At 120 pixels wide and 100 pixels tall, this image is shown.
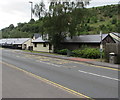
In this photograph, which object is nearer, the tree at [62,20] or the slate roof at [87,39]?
the slate roof at [87,39]

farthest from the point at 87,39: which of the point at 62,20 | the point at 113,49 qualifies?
the point at 113,49

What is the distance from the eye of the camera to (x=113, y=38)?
99.2 ft

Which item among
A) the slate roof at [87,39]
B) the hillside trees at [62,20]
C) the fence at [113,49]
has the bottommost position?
the fence at [113,49]

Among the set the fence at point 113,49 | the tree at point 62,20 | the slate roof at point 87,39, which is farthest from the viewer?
the tree at point 62,20

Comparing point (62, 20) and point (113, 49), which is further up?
point (62, 20)

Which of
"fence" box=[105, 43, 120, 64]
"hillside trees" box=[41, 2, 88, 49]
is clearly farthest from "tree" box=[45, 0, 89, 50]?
"fence" box=[105, 43, 120, 64]

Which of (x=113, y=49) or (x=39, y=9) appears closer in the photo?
(x=113, y=49)

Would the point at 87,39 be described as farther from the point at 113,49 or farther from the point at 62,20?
the point at 113,49

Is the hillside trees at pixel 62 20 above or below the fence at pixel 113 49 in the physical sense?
above

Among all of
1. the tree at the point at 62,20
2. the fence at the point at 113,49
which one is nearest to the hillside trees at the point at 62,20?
the tree at the point at 62,20

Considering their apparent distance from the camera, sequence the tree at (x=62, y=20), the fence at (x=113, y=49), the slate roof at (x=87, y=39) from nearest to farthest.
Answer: the fence at (x=113, y=49), the slate roof at (x=87, y=39), the tree at (x=62, y=20)

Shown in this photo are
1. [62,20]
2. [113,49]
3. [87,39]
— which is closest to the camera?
[113,49]

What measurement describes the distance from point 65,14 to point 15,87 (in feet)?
93.9

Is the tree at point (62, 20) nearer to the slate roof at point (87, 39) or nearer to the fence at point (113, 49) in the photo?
the slate roof at point (87, 39)
